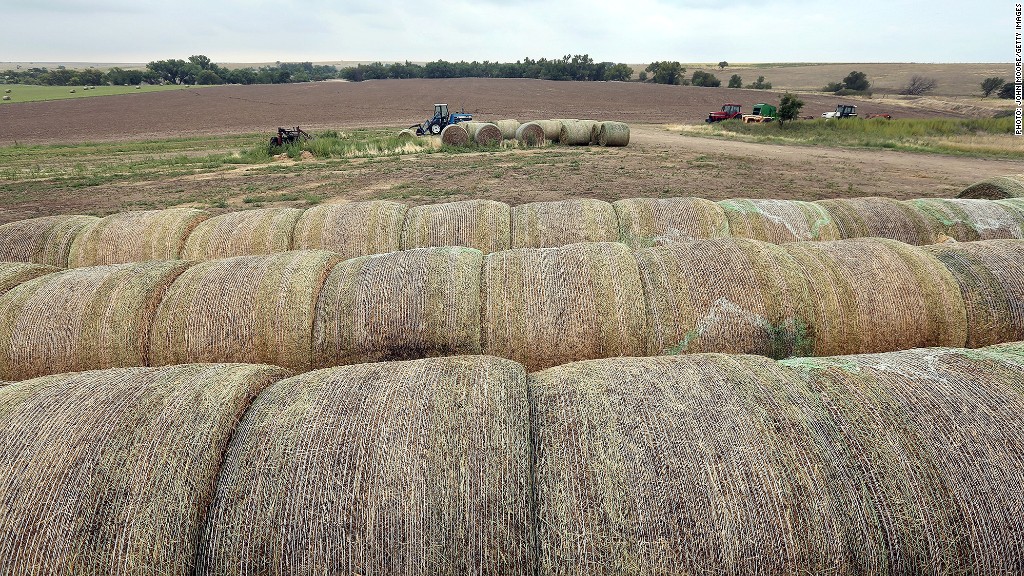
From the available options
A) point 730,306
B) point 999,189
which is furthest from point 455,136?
point 730,306

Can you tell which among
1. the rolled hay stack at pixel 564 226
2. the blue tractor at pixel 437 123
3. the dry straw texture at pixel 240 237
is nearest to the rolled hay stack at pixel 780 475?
the rolled hay stack at pixel 564 226

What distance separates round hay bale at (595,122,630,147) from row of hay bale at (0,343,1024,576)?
84.4ft

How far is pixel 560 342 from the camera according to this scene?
4.48 m

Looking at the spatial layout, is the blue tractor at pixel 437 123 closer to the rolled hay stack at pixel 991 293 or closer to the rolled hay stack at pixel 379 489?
the rolled hay stack at pixel 991 293

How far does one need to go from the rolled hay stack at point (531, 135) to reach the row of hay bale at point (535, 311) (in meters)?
23.6

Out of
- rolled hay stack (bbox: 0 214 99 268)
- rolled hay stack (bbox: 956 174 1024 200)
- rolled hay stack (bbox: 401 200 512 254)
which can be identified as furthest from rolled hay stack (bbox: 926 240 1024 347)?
rolled hay stack (bbox: 0 214 99 268)

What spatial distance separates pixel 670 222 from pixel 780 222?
174 centimetres

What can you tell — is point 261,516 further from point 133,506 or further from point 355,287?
point 355,287

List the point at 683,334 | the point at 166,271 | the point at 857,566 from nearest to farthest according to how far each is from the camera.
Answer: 1. the point at 857,566
2. the point at 683,334
3. the point at 166,271

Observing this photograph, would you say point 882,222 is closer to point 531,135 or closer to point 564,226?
point 564,226

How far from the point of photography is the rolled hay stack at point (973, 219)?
7.48 m

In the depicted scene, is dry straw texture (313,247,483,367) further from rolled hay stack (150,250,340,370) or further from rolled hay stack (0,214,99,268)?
rolled hay stack (0,214,99,268)

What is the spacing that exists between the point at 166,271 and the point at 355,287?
2203mm

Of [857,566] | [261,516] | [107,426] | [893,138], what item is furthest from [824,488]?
[893,138]
